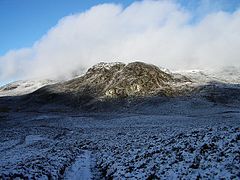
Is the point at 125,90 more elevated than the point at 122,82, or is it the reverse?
the point at 122,82

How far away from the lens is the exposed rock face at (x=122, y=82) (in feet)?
459

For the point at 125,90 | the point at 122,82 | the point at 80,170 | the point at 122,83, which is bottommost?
the point at 80,170

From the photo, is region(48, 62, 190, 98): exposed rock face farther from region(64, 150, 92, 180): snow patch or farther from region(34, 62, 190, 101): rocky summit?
region(64, 150, 92, 180): snow patch

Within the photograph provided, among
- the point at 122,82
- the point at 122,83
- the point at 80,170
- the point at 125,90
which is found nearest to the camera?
the point at 80,170

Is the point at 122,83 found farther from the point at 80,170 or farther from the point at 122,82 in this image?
the point at 80,170

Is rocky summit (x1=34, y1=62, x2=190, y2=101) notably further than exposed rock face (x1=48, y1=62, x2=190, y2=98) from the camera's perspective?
No

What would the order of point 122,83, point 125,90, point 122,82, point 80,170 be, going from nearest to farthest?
point 80,170 → point 125,90 → point 122,83 → point 122,82

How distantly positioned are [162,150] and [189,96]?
106025mm

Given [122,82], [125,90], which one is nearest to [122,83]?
[122,82]

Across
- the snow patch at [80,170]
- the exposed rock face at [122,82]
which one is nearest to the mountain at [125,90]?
the exposed rock face at [122,82]

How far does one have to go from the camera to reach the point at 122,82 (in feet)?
487

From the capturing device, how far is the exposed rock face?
139875 mm

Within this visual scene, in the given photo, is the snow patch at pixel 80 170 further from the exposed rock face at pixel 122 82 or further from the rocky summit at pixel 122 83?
the exposed rock face at pixel 122 82

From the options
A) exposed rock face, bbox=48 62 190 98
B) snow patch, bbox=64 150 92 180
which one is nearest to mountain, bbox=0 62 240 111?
exposed rock face, bbox=48 62 190 98
